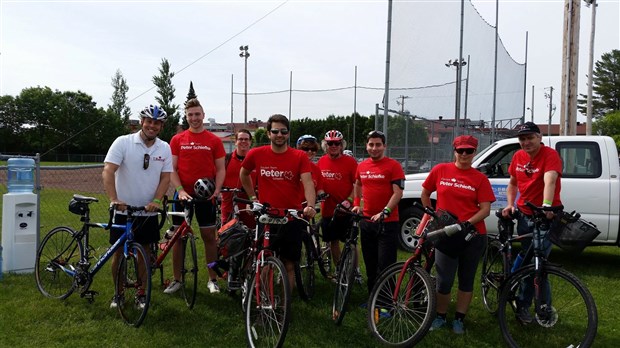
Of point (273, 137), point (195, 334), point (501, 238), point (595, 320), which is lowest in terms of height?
point (195, 334)

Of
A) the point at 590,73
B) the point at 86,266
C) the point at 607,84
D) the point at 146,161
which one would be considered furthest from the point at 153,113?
the point at 607,84

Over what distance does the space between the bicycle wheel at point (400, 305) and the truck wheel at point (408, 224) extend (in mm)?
3867

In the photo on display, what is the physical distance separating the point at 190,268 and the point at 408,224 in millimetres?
4182

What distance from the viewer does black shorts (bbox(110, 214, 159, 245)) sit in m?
4.70

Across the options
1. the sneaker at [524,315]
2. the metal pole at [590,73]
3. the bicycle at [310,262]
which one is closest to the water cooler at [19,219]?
the bicycle at [310,262]

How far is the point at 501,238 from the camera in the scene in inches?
187

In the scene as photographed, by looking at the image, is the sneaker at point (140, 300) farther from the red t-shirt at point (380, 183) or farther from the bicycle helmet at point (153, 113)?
the red t-shirt at point (380, 183)

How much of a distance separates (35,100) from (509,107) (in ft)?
203

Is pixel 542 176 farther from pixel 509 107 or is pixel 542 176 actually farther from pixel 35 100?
pixel 35 100

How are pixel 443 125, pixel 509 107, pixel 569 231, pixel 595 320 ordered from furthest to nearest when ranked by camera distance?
1. pixel 509 107
2. pixel 443 125
3. pixel 569 231
4. pixel 595 320

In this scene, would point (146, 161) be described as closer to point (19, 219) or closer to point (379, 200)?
point (379, 200)

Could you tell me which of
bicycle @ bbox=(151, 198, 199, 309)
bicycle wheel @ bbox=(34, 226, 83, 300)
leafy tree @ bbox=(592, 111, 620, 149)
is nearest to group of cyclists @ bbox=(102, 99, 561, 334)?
bicycle @ bbox=(151, 198, 199, 309)

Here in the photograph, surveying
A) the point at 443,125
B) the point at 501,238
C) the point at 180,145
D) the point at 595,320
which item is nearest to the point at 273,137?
the point at 180,145

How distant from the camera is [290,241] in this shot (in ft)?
14.8
